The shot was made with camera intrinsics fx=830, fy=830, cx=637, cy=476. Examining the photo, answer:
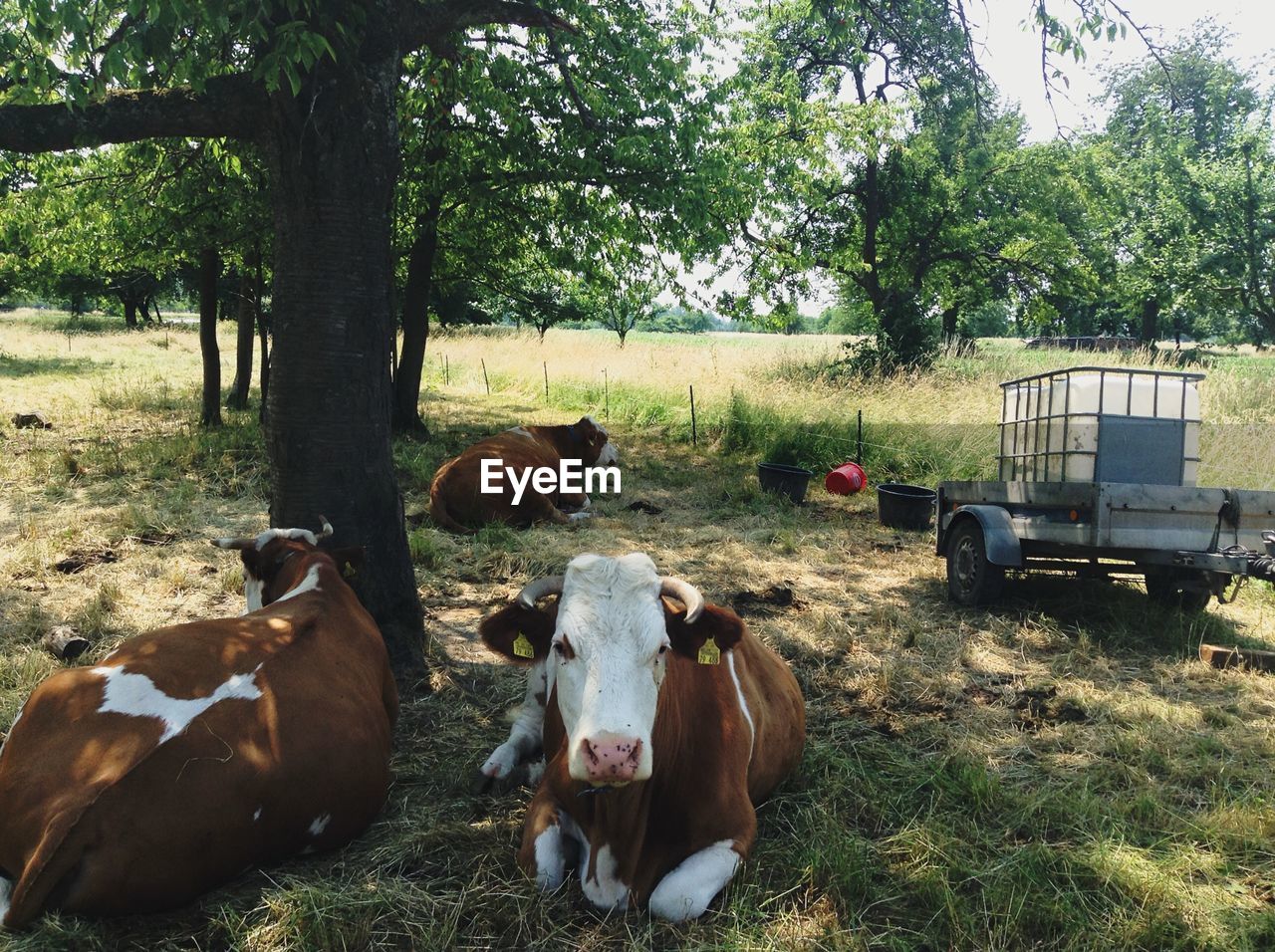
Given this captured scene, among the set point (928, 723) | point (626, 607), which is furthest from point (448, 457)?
point (626, 607)

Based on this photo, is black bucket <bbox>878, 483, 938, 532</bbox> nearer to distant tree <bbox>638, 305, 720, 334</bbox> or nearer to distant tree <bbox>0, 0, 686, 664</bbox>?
distant tree <bbox>0, 0, 686, 664</bbox>

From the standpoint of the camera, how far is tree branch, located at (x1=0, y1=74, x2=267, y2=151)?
445 centimetres

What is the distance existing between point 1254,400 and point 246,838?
16.1 m

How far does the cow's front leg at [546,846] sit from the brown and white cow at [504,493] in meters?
5.79

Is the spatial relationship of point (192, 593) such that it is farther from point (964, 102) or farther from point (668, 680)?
point (964, 102)

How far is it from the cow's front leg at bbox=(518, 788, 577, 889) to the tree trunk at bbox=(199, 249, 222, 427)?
39.4 feet

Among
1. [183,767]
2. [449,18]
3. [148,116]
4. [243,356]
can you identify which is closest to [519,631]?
[183,767]

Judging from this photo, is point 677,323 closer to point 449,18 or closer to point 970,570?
point 970,570

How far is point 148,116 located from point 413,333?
9.41 metres

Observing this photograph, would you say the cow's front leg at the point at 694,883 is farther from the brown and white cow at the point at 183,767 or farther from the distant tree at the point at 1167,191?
the distant tree at the point at 1167,191

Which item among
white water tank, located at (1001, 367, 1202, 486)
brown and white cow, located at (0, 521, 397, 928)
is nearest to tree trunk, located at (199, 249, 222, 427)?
brown and white cow, located at (0, 521, 397, 928)

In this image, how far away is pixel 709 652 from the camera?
2.94 meters

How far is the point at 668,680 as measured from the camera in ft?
10.2

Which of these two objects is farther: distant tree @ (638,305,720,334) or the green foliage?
distant tree @ (638,305,720,334)
